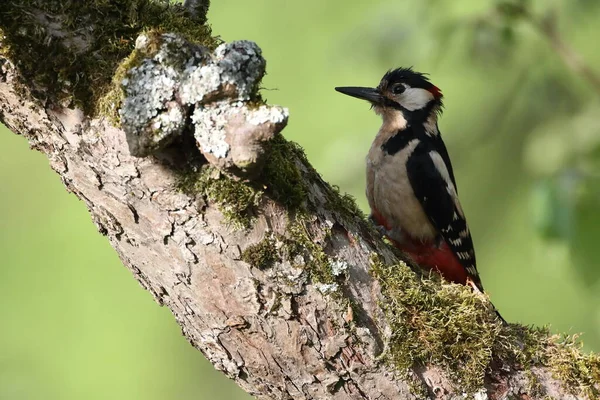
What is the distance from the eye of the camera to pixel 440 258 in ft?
11.6

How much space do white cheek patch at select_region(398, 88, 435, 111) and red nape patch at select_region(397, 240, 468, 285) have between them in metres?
0.76

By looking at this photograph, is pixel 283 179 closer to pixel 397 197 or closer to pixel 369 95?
pixel 397 197

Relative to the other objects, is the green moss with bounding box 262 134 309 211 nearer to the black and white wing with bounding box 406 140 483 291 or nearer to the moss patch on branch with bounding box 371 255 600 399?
the moss patch on branch with bounding box 371 255 600 399

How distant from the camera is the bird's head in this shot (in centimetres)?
393

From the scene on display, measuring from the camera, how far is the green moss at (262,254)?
70.2 inches

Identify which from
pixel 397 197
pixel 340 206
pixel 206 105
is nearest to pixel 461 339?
pixel 340 206

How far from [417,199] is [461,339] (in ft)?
5.41

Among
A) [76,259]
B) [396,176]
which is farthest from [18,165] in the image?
[396,176]

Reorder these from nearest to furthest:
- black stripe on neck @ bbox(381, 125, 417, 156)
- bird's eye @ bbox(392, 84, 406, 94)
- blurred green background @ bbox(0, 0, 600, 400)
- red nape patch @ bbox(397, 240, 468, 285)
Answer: red nape patch @ bbox(397, 240, 468, 285) < black stripe on neck @ bbox(381, 125, 417, 156) < bird's eye @ bbox(392, 84, 406, 94) < blurred green background @ bbox(0, 0, 600, 400)

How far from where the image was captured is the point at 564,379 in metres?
2.11

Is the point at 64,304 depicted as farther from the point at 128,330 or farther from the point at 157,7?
the point at 157,7

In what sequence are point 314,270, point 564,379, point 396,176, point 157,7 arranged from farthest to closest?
point 396,176 < point 564,379 < point 157,7 < point 314,270

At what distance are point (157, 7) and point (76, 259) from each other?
3.58 meters

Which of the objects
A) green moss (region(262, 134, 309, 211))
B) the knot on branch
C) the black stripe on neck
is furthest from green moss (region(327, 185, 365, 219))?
the black stripe on neck
